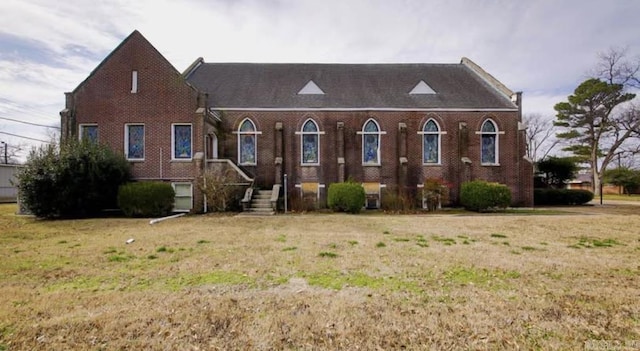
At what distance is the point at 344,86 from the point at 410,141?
6.07m

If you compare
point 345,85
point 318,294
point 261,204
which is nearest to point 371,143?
point 345,85

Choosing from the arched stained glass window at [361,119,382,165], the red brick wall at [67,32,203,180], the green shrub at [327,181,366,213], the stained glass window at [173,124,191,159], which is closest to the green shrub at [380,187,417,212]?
→ the green shrub at [327,181,366,213]

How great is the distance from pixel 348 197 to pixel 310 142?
5541 millimetres

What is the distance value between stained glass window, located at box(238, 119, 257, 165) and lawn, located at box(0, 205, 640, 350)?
1249cm

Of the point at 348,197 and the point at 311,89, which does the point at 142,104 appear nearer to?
the point at 311,89

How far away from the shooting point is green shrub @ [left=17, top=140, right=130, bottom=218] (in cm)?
1482

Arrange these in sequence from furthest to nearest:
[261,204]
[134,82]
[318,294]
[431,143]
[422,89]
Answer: [422,89] → [431,143] → [134,82] → [261,204] → [318,294]

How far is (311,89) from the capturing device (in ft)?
75.5

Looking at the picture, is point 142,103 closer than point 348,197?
No

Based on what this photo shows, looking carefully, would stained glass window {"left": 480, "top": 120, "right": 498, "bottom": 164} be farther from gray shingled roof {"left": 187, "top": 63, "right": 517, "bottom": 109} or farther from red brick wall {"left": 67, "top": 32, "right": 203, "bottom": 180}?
red brick wall {"left": 67, "top": 32, "right": 203, "bottom": 180}

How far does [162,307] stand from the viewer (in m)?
4.25

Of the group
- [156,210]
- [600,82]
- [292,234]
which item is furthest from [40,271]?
[600,82]

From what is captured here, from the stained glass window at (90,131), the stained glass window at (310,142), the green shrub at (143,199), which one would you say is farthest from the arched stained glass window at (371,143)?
the stained glass window at (90,131)

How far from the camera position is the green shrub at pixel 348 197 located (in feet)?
58.5
